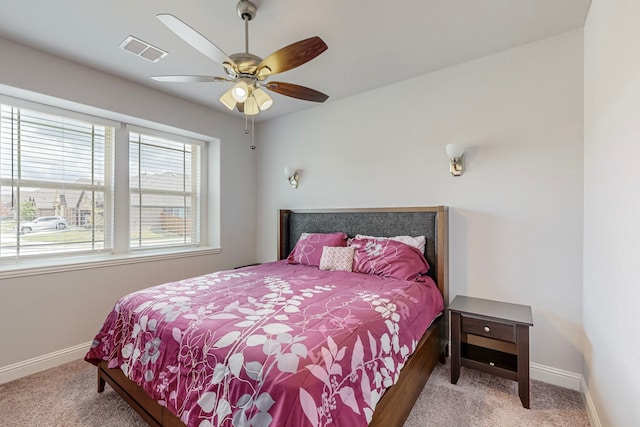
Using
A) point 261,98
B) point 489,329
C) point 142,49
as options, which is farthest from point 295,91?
point 489,329

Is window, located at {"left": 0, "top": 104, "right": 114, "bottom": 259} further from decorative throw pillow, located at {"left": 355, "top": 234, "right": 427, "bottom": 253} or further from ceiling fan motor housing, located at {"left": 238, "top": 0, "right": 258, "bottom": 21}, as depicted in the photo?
decorative throw pillow, located at {"left": 355, "top": 234, "right": 427, "bottom": 253}

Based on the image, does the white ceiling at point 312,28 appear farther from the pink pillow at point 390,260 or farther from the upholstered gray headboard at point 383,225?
the pink pillow at point 390,260

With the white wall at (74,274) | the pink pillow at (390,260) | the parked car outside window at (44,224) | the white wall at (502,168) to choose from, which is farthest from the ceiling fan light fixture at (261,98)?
the parked car outside window at (44,224)

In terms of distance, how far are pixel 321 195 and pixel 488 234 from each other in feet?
6.25

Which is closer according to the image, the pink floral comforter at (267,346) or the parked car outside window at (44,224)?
the pink floral comforter at (267,346)

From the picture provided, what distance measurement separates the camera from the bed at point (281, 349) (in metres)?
1.09

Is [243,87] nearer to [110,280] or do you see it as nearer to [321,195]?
[321,195]

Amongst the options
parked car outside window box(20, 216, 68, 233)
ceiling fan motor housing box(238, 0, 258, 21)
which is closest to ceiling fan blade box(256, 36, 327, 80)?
ceiling fan motor housing box(238, 0, 258, 21)

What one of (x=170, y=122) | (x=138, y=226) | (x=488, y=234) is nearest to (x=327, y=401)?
(x=488, y=234)

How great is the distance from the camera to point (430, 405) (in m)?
1.89

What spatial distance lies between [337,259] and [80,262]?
96.5 inches

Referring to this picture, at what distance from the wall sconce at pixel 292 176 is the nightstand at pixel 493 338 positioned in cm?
239

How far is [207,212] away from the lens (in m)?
3.98

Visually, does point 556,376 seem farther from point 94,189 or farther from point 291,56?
point 94,189
